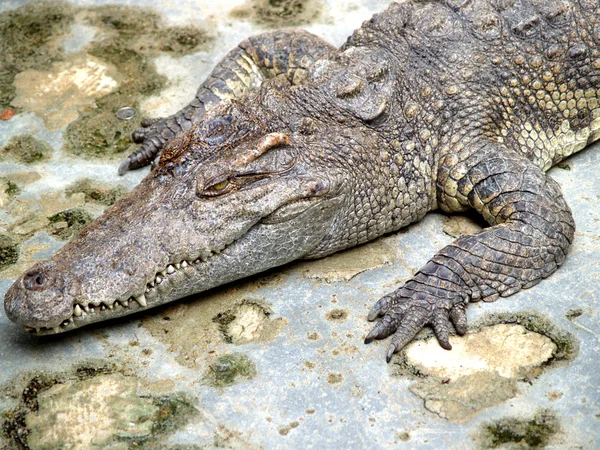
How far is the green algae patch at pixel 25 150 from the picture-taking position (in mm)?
5355

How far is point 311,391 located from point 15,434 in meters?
1.33

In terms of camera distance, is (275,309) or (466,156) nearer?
(275,309)

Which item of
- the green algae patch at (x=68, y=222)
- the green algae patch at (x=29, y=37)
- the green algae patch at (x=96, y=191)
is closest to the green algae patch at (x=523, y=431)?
the green algae patch at (x=68, y=222)

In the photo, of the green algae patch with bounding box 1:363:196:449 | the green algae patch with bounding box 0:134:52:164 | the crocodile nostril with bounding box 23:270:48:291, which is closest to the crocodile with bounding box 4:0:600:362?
the crocodile nostril with bounding box 23:270:48:291

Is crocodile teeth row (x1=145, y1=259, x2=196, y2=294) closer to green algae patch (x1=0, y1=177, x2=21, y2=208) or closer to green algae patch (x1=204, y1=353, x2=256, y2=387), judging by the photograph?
green algae patch (x1=204, y1=353, x2=256, y2=387)

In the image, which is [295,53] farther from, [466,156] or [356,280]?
[356,280]

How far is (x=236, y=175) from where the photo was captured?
403 cm

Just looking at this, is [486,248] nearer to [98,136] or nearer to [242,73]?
[242,73]

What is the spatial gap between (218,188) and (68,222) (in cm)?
129

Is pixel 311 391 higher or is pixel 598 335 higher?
pixel 598 335

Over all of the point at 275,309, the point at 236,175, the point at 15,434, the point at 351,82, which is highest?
the point at 351,82

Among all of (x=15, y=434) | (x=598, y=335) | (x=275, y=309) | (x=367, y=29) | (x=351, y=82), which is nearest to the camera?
(x=15, y=434)

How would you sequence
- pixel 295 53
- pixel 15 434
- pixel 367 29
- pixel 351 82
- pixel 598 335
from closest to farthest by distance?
pixel 15 434 → pixel 598 335 → pixel 351 82 → pixel 367 29 → pixel 295 53

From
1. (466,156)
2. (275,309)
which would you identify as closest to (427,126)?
(466,156)
